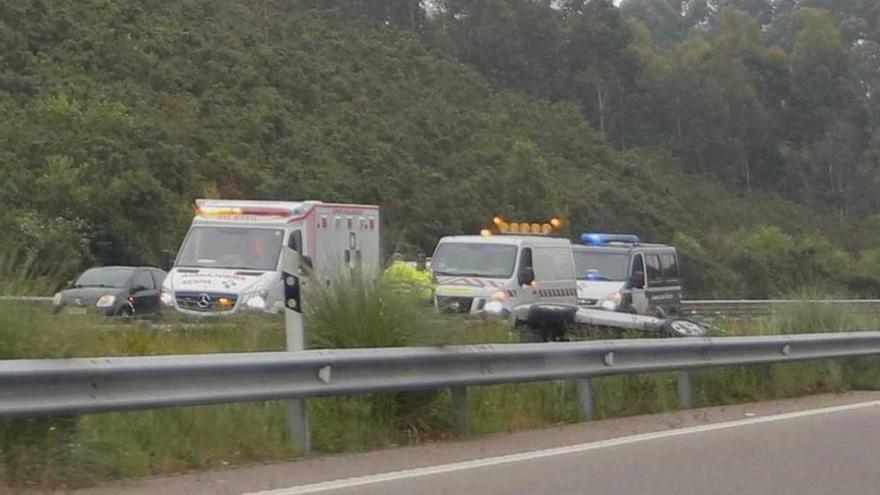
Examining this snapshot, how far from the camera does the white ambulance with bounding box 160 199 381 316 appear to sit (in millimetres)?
21391

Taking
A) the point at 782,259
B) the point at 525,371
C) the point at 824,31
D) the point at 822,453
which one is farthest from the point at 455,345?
the point at 824,31

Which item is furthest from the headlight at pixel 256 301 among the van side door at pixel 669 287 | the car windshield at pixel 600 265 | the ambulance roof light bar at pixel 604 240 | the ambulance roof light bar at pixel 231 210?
the ambulance roof light bar at pixel 604 240

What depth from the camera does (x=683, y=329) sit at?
16891mm

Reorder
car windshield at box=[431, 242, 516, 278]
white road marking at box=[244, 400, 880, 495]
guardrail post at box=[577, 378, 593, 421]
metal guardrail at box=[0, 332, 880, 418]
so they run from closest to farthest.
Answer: metal guardrail at box=[0, 332, 880, 418], white road marking at box=[244, 400, 880, 495], guardrail post at box=[577, 378, 593, 421], car windshield at box=[431, 242, 516, 278]

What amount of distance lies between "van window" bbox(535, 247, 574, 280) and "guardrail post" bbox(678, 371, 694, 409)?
986 centimetres

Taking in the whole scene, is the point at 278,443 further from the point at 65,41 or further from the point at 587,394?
the point at 65,41

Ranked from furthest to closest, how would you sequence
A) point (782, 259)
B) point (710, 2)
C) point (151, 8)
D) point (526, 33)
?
point (710, 2) → point (526, 33) → point (782, 259) → point (151, 8)

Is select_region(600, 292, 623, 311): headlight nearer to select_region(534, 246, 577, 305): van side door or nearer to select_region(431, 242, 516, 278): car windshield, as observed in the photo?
select_region(534, 246, 577, 305): van side door

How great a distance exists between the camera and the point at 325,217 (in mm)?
23703

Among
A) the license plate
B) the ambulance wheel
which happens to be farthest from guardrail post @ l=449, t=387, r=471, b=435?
the license plate

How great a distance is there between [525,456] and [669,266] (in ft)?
61.6

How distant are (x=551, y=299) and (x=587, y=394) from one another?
11.0 meters

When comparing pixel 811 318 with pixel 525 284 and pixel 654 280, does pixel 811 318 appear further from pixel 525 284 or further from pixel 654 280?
pixel 654 280

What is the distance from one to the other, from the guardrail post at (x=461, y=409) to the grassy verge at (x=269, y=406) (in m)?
0.06
